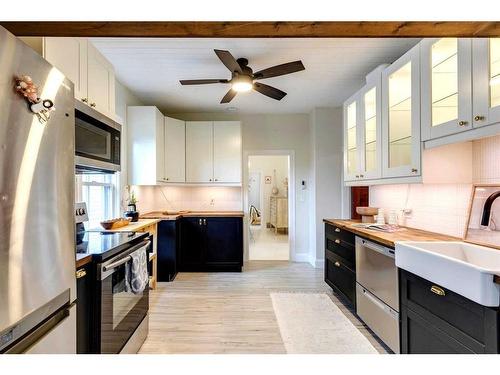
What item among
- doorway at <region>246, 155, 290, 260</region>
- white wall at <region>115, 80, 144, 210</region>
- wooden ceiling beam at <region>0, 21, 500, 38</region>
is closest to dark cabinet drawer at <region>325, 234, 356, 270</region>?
wooden ceiling beam at <region>0, 21, 500, 38</region>

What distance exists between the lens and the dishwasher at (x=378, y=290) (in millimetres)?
2010

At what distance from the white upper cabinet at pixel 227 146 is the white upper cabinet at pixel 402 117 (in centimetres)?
248

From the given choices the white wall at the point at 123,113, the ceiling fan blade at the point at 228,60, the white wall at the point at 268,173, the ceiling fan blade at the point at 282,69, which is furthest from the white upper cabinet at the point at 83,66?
the white wall at the point at 268,173

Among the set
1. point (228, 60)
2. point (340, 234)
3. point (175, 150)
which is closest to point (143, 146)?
point (175, 150)

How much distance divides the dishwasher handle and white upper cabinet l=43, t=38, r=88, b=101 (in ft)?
7.89

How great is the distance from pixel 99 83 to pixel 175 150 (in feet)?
7.52

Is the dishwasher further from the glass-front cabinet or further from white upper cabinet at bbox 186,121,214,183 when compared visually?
white upper cabinet at bbox 186,121,214,183

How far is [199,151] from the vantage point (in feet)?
Result: 15.2

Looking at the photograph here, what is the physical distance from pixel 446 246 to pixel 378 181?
97 cm

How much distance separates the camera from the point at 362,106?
310 cm

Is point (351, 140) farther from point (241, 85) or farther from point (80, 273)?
point (80, 273)
